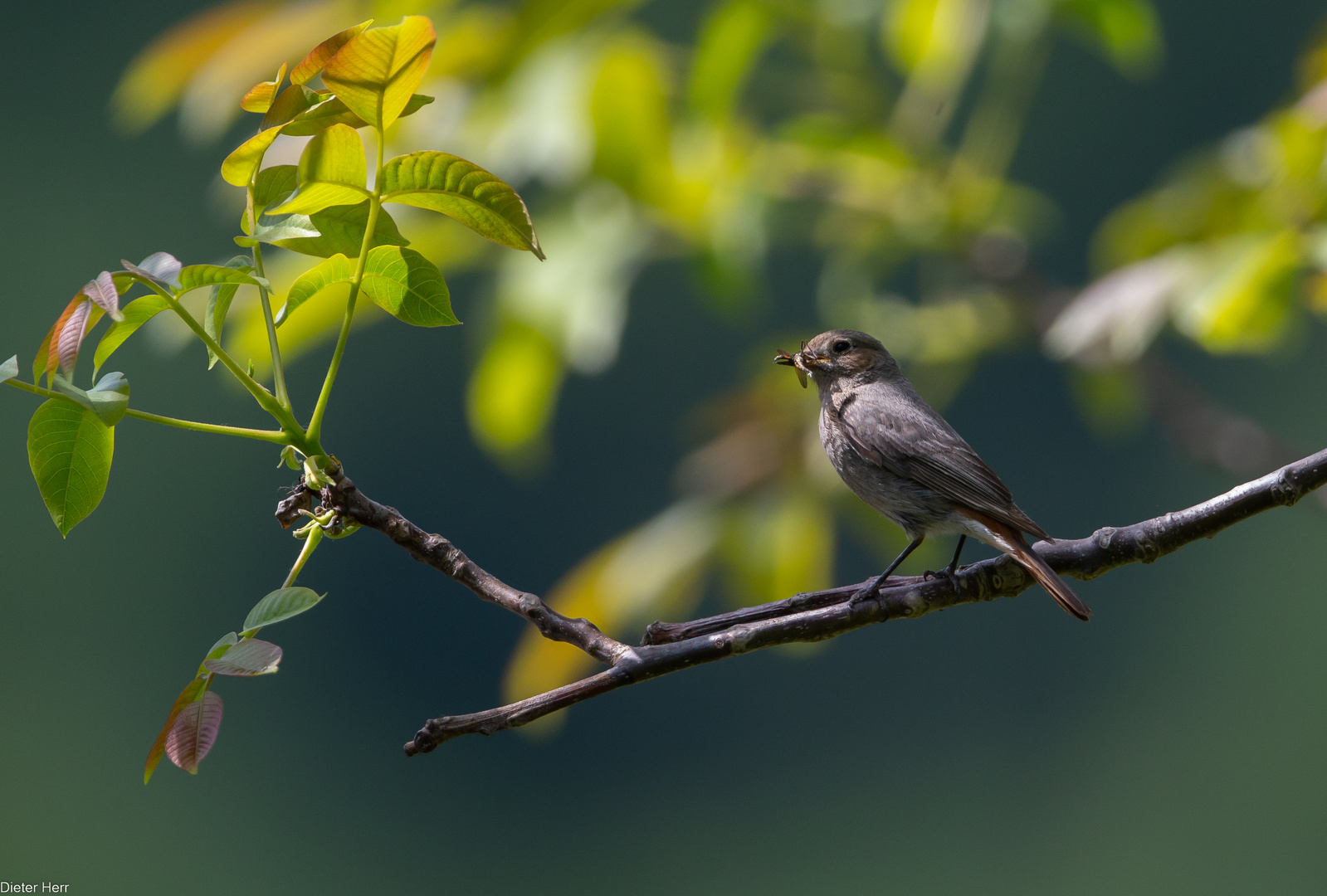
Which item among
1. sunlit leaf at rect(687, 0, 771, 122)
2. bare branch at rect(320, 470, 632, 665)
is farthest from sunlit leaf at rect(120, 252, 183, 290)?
sunlit leaf at rect(687, 0, 771, 122)

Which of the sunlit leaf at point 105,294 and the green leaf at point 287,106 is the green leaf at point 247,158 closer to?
the green leaf at point 287,106

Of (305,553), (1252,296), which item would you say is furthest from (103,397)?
(1252,296)

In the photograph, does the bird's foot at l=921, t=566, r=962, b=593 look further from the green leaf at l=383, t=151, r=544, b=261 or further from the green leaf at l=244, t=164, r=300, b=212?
the green leaf at l=244, t=164, r=300, b=212

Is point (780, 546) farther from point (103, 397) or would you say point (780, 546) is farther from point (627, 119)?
point (103, 397)

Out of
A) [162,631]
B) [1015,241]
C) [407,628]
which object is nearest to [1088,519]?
[407,628]

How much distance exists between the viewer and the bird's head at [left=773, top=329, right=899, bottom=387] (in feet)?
5.71

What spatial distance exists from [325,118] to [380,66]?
86mm

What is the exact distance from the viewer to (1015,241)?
9.77 feet

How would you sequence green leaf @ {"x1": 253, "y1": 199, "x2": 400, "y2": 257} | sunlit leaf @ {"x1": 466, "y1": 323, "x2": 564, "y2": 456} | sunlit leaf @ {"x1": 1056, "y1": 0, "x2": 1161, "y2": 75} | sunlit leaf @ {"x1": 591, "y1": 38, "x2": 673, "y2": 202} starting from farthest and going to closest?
sunlit leaf @ {"x1": 466, "y1": 323, "x2": 564, "y2": 456}, sunlit leaf @ {"x1": 1056, "y1": 0, "x2": 1161, "y2": 75}, sunlit leaf @ {"x1": 591, "y1": 38, "x2": 673, "y2": 202}, green leaf @ {"x1": 253, "y1": 199, "x2": 400, "y2": 257}

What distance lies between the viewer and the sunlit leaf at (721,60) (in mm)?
2082

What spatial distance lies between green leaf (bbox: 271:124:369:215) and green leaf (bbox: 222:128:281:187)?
0.04 meters

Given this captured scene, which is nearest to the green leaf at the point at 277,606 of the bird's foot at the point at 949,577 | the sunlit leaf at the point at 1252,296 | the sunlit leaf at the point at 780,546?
the bird's foot at the point at 949,577

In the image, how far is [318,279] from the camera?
1.03 meters

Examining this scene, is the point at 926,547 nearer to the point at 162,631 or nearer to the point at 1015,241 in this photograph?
the point at 1015,241
